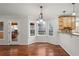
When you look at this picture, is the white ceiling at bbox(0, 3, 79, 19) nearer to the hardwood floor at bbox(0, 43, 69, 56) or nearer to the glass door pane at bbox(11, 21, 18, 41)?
the glass door pane at bbox(11, 21, 18, 41)

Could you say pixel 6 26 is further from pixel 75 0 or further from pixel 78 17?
pixel 75 0

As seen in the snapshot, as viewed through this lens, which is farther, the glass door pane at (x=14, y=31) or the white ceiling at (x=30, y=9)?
the glass door pane at (x=14, y=31)

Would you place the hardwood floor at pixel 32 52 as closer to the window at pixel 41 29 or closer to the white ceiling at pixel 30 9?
the white ceiling at pixel 30 9

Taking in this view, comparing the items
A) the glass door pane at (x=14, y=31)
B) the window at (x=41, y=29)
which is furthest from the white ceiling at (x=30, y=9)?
the window at (x=41, y=29)

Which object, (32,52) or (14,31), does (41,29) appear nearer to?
(14,31)

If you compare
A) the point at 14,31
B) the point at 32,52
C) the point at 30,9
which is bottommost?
the point at 32,52

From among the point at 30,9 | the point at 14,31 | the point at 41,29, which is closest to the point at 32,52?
the point at 30,9

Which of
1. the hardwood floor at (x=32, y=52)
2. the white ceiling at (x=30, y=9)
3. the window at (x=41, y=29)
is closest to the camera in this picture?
the hardwood floor at (x=32, y=52)

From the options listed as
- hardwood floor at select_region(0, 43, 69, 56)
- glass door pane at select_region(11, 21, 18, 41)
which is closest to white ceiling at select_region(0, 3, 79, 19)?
glass door pane at select_region(11, 21, 18, 41)

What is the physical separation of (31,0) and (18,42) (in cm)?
805

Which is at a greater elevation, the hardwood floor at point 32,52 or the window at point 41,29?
the window at point 41,29

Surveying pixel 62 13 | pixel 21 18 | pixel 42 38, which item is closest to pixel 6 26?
pixel 21 18

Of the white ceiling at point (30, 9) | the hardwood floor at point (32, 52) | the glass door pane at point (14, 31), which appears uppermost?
the white ceiling at point (30, 9)

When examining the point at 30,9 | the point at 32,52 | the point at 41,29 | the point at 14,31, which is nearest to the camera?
the point at 32,52
